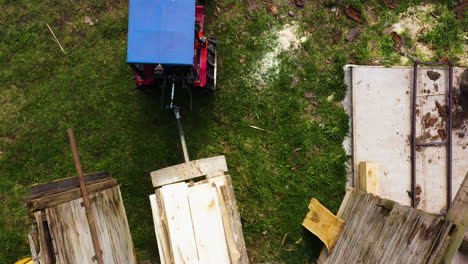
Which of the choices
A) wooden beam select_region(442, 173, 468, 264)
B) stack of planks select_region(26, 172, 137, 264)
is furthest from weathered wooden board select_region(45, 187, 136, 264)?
wooden beam select_region(442, 173, 468, 264)

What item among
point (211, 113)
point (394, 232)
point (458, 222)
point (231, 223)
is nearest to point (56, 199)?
point (231, 223)

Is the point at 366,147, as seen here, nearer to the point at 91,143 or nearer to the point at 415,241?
the point at 415,241

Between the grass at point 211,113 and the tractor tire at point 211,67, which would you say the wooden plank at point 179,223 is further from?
the tractor tire at point 211,67

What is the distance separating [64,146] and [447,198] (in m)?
6.30

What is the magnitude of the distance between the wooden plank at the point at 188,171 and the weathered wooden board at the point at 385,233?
197 centimetres

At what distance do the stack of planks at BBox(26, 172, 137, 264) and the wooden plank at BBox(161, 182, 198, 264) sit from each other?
91 centimetres

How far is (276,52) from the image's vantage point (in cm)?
516

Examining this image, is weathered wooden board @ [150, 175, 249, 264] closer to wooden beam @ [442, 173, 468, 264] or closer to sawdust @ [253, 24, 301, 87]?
wooden beam @ [442, 173, 468, 264]

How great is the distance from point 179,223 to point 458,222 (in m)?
2.85

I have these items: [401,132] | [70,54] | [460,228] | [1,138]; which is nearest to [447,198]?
[401,132]

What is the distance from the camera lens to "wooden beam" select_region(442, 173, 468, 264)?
106 inches

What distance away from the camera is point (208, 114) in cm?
510

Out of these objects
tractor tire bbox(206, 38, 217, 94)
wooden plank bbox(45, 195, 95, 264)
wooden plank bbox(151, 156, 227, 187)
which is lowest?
wooden plank bbox(45, 195, 95, 264)

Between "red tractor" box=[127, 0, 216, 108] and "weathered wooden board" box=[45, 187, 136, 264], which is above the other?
"red tractor" box=[127, 0, 216, 108]
